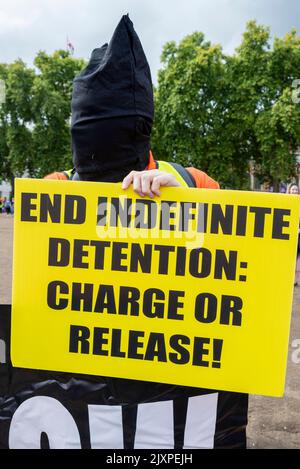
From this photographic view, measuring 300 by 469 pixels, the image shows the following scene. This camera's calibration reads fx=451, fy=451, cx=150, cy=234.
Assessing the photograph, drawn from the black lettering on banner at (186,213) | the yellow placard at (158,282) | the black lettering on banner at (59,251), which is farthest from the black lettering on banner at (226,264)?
the black lettering on banner at (59,251)

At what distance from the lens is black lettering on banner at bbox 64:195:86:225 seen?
139cm

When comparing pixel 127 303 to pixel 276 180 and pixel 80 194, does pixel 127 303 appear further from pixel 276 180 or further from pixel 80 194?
pixel 276 180

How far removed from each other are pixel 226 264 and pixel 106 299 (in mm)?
384

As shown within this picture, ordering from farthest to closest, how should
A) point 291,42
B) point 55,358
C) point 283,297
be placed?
point 291,42 → point 55,358 → point 283,297

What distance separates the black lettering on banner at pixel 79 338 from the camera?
4.65 feet

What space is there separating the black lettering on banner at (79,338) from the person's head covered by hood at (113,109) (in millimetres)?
503

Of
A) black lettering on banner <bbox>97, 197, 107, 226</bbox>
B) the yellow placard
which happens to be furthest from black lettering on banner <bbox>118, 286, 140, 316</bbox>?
black lettering on banner <bbox>97, 197, 107, 226</bbox>

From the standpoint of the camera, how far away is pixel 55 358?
1.44m

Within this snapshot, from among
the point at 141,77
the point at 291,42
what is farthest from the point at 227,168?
the point at 141,77

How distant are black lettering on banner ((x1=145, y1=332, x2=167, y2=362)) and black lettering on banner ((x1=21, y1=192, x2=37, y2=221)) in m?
0.52

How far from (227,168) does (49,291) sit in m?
21.9

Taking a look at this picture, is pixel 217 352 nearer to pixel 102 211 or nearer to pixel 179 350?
pixel 179 350

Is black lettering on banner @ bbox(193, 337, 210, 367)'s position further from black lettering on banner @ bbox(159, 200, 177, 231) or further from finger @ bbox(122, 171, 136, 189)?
finger @ bbox(122, 171, 136, 189)

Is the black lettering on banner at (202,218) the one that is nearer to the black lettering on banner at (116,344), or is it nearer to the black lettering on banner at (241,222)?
the black lettering on banner at (241,222)
